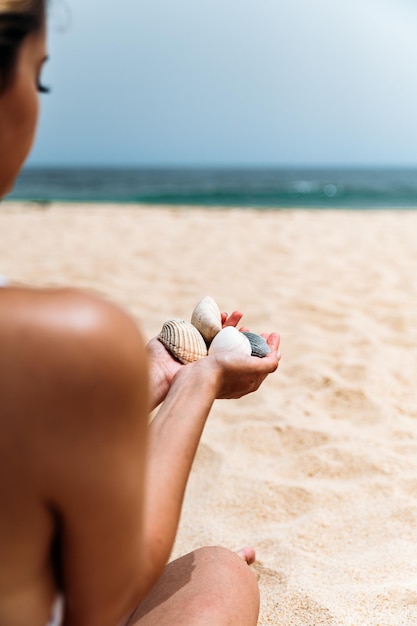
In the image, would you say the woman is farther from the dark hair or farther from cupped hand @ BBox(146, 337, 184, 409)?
cupped hand @ BBox(146, 337, 184, 409)

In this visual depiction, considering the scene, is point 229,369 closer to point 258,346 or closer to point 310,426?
point 258,346

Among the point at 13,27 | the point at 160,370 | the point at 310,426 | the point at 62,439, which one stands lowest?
the point at 310,426

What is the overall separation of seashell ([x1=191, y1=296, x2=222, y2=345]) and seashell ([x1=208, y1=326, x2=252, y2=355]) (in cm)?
9

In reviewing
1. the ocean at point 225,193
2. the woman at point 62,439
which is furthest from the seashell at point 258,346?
the ocean at point 225,193

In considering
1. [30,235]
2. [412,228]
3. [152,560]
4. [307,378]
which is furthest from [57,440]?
[412,228]

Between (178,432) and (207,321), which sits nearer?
Answer: (178,432)

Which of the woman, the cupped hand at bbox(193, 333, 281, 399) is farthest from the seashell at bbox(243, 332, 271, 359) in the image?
the woman

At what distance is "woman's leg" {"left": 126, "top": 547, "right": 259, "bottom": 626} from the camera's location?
131cm

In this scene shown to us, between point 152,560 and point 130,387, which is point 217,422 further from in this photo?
point 130,387

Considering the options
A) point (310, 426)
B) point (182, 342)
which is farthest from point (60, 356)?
point (310, 426)

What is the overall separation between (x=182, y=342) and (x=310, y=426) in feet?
3.69

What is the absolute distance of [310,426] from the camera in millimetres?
2658

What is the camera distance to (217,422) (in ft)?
9.13

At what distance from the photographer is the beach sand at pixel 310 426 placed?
186 cm
